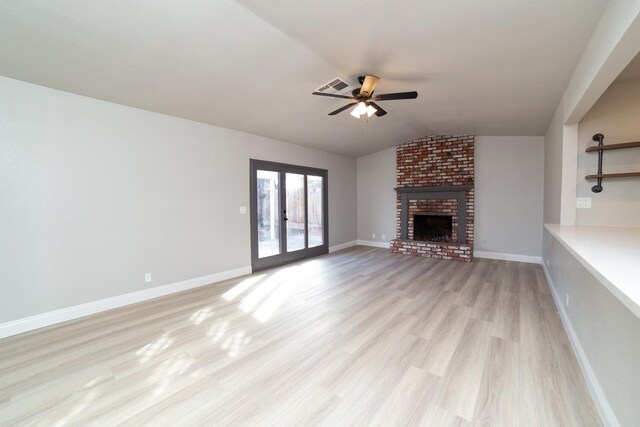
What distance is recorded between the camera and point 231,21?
230 cm

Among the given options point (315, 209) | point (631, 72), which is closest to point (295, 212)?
point (315, 209)

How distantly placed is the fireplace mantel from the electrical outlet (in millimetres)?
2790

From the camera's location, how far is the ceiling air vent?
3.44m

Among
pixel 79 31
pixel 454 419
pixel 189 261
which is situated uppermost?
pixel 79 31

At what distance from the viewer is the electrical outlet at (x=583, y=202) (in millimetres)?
3189

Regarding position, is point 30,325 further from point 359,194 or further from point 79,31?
point 359,194

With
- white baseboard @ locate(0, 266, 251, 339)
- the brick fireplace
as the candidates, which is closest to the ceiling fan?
white baseboard @ locate(0, 266, 251, 339)

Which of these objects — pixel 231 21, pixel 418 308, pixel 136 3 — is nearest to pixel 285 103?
pixel 231 21

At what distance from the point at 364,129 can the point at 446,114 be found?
5.11 feet

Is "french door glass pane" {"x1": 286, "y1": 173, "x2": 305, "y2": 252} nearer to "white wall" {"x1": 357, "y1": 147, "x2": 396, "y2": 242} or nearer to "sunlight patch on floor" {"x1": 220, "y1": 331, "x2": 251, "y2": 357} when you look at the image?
"white wall" {"x1": 357, "y1": 147, "x2": 396, "y2": 242}

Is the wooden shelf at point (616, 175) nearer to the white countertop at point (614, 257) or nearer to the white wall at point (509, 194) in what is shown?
the white countertop at point (614, 257)

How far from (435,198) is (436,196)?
0.18 feet

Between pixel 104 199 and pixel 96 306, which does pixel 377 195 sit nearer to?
pixel 104 199

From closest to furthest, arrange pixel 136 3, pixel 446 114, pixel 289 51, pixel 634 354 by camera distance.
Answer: pixel 634 354
pixel 136 3
pixel 289 51
pixel 446 114
